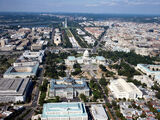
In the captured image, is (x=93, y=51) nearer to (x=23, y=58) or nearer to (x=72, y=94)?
(x=23, y=58)

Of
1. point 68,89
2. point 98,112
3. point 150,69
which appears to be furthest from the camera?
point 150,69

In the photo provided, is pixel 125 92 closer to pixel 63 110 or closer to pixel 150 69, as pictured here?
pixel 63 110

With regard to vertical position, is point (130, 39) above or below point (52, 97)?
above

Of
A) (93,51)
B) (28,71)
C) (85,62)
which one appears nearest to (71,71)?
(85,62)

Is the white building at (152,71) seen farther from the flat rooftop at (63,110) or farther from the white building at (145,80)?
the flat rooftop at (63,110)

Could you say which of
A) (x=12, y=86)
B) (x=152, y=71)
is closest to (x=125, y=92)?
(x=152, y=71)

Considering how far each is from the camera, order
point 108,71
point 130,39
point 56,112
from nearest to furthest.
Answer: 1. point 56,112
2. point 108,71
3. point 130,39

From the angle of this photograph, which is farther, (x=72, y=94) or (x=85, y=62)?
(x=85, y=62)
